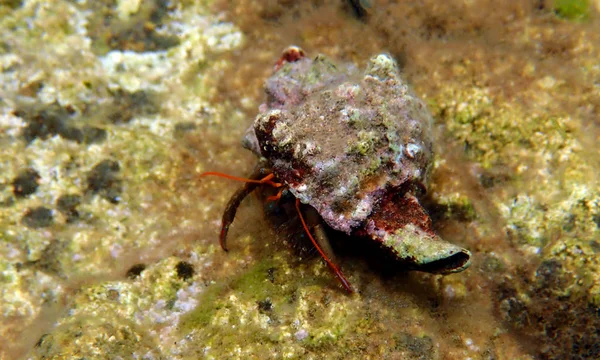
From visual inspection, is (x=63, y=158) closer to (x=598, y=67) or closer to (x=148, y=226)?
(x=148, y=226)

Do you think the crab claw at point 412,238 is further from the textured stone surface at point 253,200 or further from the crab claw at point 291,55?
the crab claw at point 291,55

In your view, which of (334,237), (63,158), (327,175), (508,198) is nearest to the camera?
(327,175)

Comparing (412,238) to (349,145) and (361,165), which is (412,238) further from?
(349,145)

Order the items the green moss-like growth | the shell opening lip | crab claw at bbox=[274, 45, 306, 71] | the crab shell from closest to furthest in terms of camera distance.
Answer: the shell opening lip, the crab shell, crab claw at bbox=[274, 45, 306, 71], the green moss-like growth

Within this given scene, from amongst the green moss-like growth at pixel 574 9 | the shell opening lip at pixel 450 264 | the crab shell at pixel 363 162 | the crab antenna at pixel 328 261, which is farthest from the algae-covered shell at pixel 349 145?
the green moss-like growth at pixel 574 9

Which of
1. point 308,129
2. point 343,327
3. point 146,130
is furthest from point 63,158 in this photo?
point 343,327

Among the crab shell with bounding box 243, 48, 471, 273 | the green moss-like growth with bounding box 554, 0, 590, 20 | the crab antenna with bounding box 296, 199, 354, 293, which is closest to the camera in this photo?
the crab shell with bounding box 243, 48, 471, 273

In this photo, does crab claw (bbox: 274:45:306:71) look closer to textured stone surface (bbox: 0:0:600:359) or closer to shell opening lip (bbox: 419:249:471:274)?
textured stone surface (bbox: 0:0:600:359)

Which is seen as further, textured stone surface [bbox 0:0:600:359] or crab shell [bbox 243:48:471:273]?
textured stone surface [bbox 0:0:600:359]

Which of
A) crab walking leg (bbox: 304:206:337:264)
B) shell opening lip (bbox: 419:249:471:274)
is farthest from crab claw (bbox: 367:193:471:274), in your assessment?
crab walking leg (bbox: 304:206:337:264)
